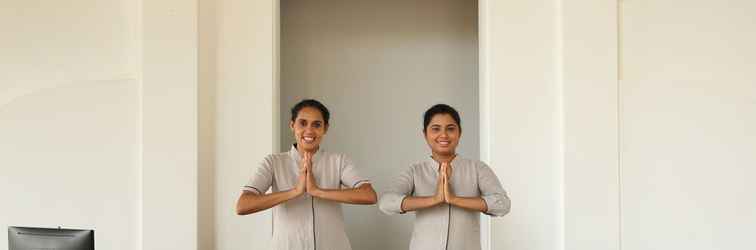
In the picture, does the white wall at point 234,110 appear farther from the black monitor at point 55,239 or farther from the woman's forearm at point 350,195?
the black monitor at point 55,239

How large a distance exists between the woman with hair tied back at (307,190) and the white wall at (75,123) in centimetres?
144

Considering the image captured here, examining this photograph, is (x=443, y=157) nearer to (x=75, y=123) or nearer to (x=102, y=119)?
(x=102, y=119)

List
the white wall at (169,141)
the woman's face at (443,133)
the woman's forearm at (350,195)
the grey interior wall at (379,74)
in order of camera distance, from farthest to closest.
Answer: the grey interior wall at (379,74), the white wall at (169,141), the woman's face at (443,133), the woman's forearm at (350,195)

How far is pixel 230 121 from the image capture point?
4238mm

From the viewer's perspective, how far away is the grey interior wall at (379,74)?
17.8 feet

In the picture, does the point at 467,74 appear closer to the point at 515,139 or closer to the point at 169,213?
the point at 515,139

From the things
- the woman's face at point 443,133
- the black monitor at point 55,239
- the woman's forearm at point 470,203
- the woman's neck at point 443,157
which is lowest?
the black monitor at point 55,239

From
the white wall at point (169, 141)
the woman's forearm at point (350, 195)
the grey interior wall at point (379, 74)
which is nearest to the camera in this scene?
the woman's forearm at point (350, 195)

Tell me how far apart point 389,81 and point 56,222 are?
2595mm

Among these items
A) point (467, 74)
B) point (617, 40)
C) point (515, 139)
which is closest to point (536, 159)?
point (515, 139)

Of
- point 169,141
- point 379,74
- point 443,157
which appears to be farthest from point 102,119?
point 443,157

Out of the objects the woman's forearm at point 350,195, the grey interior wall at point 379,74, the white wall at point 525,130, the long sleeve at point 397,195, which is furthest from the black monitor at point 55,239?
the grey interior wall at point 379,74

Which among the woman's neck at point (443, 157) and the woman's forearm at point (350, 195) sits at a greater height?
the woman's neck at point (443, 157)

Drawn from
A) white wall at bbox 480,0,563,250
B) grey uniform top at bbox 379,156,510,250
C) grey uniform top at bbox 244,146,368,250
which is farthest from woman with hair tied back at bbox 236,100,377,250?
white wall at bbox 480,0,563,250
